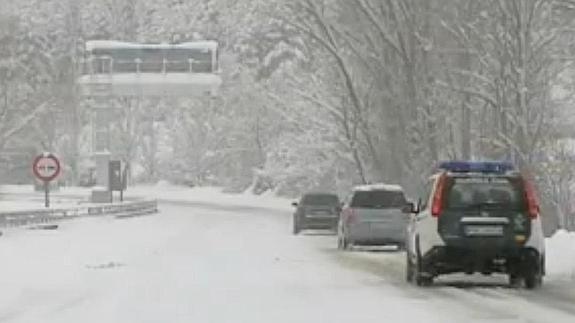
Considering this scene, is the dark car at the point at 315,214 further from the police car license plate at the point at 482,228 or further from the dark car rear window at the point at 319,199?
the police car license plate at the point at 482,228

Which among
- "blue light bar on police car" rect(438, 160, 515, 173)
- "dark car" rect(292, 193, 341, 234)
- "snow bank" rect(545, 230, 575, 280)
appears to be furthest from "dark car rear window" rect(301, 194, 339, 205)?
"blue light bar on police car" rect(438, 160, 515, 173)

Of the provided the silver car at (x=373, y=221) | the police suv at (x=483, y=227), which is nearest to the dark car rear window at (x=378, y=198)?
the silver car at (x=373, y=221)

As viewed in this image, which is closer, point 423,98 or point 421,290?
point 421,290

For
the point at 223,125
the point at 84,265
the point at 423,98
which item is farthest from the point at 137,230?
the point at 223,125

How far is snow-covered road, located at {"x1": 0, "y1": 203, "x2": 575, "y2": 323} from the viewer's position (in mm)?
17172

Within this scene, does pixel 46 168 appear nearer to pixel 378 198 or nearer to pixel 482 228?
pixel 378 198

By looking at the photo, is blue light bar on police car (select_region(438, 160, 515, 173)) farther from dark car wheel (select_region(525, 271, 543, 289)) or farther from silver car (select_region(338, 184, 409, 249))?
silver car (select_region(338, 184, 409, 249))

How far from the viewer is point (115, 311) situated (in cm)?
1769

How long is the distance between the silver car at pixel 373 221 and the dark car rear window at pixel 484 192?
39.6 feet

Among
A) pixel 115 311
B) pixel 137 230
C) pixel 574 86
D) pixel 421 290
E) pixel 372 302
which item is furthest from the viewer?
pixel 574 86

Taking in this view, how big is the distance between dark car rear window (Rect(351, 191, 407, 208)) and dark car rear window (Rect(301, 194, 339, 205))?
1241 centimetres

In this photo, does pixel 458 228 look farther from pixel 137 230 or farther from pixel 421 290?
pixel 137 230

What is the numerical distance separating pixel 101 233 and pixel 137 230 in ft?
11.0

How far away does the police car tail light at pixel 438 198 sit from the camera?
22000 mm
